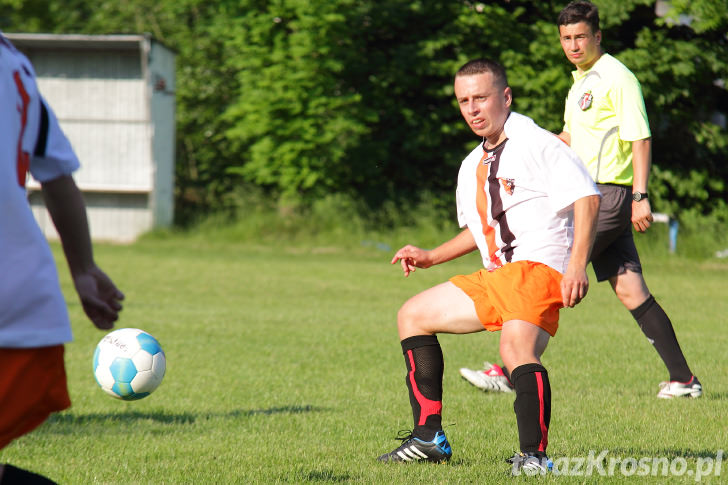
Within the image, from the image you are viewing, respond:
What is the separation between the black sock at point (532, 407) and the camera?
384 centimetres

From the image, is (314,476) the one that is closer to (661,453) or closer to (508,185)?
(508,185)

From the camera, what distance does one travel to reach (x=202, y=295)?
1216 centimetres

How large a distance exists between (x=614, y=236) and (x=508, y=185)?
1761mm

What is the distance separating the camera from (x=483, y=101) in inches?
160

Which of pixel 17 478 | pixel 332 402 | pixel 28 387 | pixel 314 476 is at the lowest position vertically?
pixel 332 402

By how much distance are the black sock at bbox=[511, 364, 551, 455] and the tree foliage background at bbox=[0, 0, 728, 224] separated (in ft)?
45.4

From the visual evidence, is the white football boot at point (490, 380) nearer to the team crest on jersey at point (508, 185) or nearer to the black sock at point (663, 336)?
the black sock at point (663, 336)

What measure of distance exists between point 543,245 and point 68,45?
805 inches

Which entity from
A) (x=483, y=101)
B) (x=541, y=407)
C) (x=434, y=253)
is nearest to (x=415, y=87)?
(x=434, y=253)

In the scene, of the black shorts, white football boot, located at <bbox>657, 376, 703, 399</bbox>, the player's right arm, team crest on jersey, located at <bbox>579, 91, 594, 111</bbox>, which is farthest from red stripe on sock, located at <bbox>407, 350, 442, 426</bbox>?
team crest on jersey, located at <bbox>579, 91, 594, 111</bbox>

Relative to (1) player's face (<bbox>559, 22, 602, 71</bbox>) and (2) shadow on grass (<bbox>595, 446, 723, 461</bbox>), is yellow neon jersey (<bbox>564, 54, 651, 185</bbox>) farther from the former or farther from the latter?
(2) shadow on grass (<bbox>595, 446, 723, 461</bbox>)

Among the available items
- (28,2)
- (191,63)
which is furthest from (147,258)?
(28,2)

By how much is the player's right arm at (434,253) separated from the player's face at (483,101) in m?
0.54

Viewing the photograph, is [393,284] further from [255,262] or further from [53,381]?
[53,381]
